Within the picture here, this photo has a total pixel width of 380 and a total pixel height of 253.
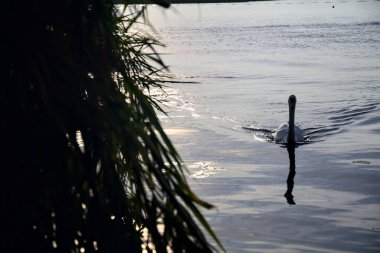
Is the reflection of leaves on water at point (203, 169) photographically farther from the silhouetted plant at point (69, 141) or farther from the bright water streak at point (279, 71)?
the silhouetted plant at point (69, 141)

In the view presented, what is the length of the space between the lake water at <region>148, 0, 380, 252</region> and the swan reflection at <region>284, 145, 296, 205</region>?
0.07 m

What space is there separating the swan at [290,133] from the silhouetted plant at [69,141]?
20.5 m

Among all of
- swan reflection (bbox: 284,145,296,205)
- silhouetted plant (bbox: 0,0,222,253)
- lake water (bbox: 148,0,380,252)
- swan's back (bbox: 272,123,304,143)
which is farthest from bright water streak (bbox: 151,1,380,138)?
silhouetted plant (bbox: 0,0,222,253)

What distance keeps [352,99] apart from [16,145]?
1297 inches

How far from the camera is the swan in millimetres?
23469

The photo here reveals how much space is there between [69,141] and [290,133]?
20.9 meters

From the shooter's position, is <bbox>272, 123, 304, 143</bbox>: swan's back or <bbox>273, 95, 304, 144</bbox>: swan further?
<bbox>272, 123, 304, 143</bbox>: swan's back

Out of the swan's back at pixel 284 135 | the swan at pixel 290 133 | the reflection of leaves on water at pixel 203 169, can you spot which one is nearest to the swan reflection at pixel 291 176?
the swan at pixel 290 133

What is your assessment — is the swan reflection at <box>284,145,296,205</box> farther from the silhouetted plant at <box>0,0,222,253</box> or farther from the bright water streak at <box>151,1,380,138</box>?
the silhouetted plant at <box>0,0,222,253</box>

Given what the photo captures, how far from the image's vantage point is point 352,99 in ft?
114

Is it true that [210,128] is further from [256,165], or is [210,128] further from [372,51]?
[372,51]

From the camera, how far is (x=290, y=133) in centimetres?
2355

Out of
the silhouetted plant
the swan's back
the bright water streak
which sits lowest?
the bright water streak

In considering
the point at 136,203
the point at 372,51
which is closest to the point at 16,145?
the point at 136,203
